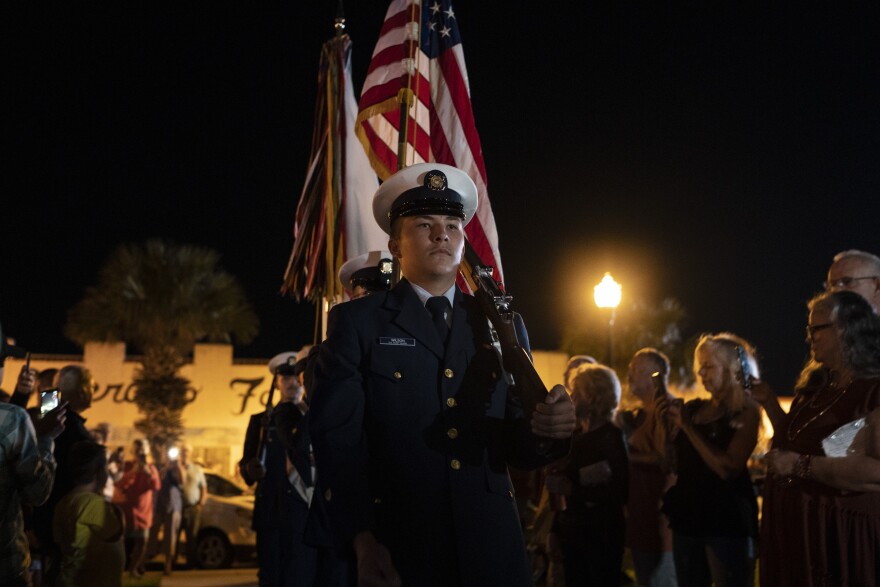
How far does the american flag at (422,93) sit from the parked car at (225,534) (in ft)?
28.7

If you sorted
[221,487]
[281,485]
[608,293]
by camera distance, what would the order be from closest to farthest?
[281,485] → [608,293] → [221,487]

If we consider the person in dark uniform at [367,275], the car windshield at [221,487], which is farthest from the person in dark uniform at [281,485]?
the car windshield at [221,487]

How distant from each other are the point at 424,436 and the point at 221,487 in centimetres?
1294

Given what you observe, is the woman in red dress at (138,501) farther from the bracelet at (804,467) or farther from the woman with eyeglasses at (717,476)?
the bracelet at (804,467)

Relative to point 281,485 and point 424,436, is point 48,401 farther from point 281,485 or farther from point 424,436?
point 424,436

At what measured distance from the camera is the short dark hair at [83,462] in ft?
18.7

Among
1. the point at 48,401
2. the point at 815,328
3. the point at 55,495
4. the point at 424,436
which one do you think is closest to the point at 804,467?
the point at 815,328

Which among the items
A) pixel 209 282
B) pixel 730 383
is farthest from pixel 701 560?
pixel 209 282

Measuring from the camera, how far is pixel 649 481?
6.39m

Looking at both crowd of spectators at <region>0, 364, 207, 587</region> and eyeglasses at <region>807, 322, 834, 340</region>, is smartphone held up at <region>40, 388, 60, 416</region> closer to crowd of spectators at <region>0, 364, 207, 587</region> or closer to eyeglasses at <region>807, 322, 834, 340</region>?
crowd of spectators at <region>0, 364, 207, 587</region>

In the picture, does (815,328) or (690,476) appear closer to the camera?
(815,328)

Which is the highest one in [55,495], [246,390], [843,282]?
[246,390]

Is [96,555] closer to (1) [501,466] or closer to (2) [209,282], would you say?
(1) [501,466]

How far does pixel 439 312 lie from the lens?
2881 millimetres
